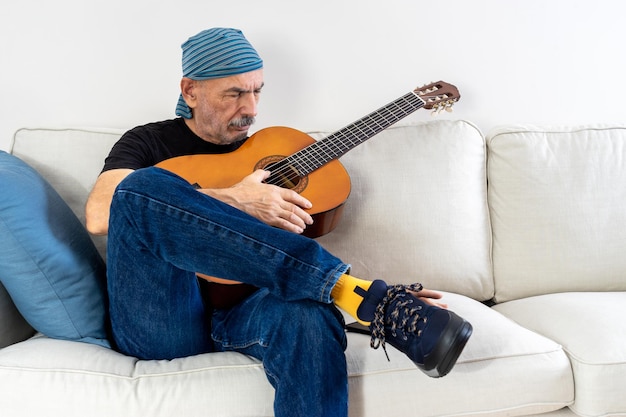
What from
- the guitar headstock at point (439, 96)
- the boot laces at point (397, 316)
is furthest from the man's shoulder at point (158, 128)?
the boot laces at point (397, 316)

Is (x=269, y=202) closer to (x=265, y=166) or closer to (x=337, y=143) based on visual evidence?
(x=265, y=166)

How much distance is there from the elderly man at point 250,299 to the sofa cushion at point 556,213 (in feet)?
2.28

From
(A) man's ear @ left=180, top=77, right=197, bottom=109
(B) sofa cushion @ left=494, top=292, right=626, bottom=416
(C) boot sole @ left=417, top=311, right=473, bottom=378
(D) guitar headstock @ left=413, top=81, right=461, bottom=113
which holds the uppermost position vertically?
(A) man's ear @ left=180, top=77, right=197, bottom=109

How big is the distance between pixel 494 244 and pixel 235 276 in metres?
1.03

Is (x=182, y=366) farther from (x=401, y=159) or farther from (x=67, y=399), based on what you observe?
(x=401, y=159)

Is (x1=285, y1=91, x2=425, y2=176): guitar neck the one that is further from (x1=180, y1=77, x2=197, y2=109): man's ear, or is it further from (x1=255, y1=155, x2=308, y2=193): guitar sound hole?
(x1=180, y1=77, x2=197, y2=109): man's ear

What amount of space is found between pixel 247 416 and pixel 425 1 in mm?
1560

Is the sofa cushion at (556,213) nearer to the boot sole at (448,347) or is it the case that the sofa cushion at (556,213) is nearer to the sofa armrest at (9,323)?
the boot sole at (448,347)

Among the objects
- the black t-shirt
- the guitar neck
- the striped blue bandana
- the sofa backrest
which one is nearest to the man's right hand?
the guitar neck

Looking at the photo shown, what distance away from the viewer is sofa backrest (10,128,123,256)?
181 cm

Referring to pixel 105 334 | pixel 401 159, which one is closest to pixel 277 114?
pixel 401 159

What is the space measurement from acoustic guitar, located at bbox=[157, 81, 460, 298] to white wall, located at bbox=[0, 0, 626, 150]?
16.7 inches

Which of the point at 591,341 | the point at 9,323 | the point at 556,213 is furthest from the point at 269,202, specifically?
the point at 556,213

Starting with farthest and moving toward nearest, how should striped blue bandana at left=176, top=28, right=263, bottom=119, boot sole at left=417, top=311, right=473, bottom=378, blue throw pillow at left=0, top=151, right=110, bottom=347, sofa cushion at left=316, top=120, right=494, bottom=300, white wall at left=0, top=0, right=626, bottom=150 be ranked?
white wall at left=0, top=0, right=626, bottom=150, sofa cushion at left=316, top=120, right=494, bottom=300, striped blue bandana at left=176, top=28, right=263, bottom=119, blue throw pillow at left=0, top=151, right=110, bottom=347, boot sole at left=417, top=311, right=473, bottom=378
